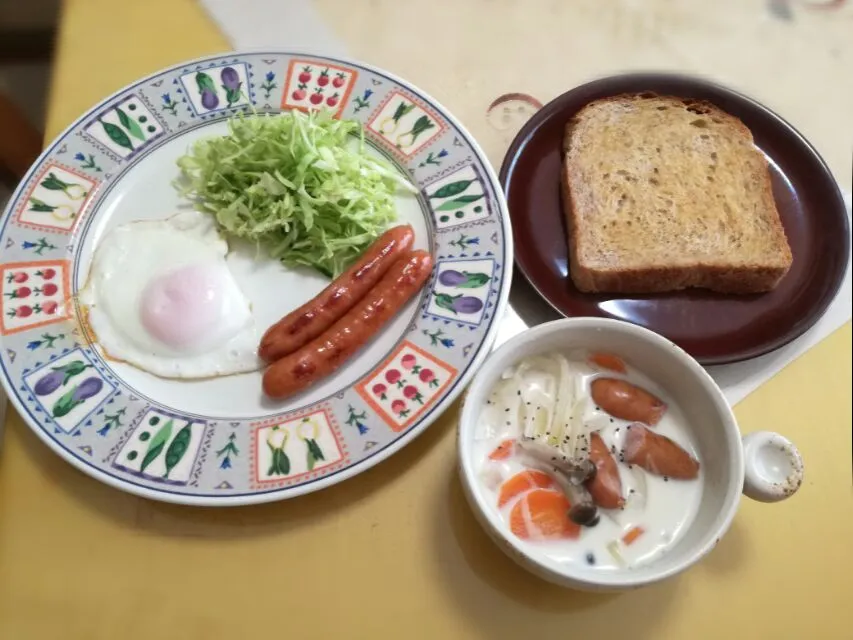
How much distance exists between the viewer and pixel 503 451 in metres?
1.27

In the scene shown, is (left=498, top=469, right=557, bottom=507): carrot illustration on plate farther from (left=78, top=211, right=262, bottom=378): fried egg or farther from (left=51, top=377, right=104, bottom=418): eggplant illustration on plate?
(left=51, top=377, right=104, bottom=418): eggplant illustration on plate

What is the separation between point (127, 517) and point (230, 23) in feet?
4.53

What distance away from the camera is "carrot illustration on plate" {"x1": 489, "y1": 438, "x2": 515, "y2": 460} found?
1.27 metres

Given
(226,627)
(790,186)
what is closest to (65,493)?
(226,627)

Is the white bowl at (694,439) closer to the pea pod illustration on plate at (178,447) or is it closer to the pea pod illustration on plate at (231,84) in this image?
the pea pod illustration on plate at (178,447)

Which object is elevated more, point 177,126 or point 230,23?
point 230,23

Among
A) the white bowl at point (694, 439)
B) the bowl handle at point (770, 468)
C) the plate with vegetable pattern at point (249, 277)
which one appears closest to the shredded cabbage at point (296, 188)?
the plate with vegetable pattern at point (249, 277)

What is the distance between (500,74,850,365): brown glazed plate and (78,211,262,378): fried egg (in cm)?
68

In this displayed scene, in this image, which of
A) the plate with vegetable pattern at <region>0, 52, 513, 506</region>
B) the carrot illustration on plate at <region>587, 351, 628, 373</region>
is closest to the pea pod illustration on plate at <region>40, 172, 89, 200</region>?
the plate with vegetable pattern at <region>0, 52, 513, 506</region>

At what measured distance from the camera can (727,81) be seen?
2.19 meters

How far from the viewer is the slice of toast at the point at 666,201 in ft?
5.58

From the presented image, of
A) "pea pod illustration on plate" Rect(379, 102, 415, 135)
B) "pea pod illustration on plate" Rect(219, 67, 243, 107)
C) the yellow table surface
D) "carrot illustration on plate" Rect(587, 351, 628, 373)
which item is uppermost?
"pea pod illustration on plate" Rect(219, 67, 243, 107)

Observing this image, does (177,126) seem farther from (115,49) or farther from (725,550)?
(725,550)

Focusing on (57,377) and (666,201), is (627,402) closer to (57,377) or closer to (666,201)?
(666,201)
